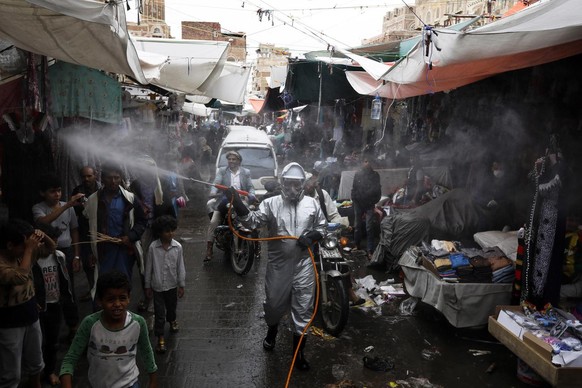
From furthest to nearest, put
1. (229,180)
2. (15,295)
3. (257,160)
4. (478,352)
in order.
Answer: (257,160) → (229,180) → (478,352) → (15,295)

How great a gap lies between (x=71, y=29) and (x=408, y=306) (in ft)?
17.5

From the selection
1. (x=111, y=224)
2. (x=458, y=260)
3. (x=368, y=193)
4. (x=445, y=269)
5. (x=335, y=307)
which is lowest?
(x=335, y=307)

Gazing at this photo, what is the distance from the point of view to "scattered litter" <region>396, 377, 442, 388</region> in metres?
4.37

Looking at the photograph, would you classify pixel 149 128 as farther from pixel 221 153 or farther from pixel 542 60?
pixel 542 60

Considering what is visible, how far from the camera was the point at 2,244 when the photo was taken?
320cm

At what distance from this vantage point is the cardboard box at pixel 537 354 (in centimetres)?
369

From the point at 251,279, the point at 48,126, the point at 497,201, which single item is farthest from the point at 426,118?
the point at 48,126

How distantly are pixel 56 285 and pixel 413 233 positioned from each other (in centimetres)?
534

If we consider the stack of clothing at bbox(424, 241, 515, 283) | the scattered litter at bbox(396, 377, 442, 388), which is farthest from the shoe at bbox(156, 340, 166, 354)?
the stack of clothing at bbox(424, 241, 515, 283)

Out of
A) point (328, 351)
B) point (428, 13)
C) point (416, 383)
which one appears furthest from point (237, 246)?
point (428, 13)

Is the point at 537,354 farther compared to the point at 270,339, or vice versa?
the point at 270,339

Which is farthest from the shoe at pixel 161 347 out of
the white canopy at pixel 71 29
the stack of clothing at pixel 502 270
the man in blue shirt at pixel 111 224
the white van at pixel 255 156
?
the white van at pixel 255 156

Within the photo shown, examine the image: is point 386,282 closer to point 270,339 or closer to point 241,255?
point 241,255

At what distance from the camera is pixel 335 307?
17.6 feet
